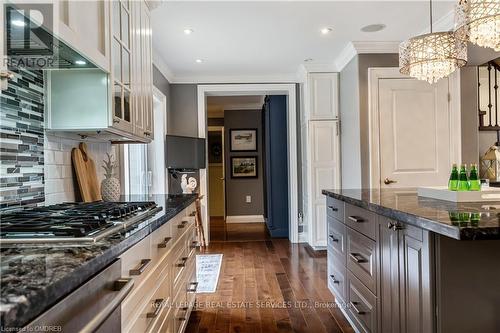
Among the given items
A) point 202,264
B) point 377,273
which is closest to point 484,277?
point 377,273

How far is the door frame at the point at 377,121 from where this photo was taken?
3.85 metres

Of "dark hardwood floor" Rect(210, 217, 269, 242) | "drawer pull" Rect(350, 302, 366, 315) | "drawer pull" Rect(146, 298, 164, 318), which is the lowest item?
"dark hardwood floor" Rect(210, 217, 269, 242)

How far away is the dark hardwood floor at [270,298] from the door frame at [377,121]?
1253 mm

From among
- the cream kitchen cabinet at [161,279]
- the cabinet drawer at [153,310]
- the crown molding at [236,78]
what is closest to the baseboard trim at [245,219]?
the crown molding at [236,78]

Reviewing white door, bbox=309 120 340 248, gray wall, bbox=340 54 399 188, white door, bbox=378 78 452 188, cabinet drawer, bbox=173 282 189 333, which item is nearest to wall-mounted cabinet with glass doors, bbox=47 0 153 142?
cabinet drawer, bbox=173 282 189 333

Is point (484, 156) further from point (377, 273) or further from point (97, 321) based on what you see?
point (97, 321)

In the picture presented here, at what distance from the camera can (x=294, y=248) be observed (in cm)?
476

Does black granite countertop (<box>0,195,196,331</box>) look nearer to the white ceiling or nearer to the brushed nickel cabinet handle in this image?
the brushed nickel cabinet handle

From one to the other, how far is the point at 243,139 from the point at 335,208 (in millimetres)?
4971

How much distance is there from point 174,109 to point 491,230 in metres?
4.56

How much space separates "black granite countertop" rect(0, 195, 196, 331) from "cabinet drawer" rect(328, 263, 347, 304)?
1.70 metres

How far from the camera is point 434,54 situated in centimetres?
246

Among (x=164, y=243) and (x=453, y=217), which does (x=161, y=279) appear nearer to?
(x=164, y=243)

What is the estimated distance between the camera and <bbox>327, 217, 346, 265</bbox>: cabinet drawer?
234cm
